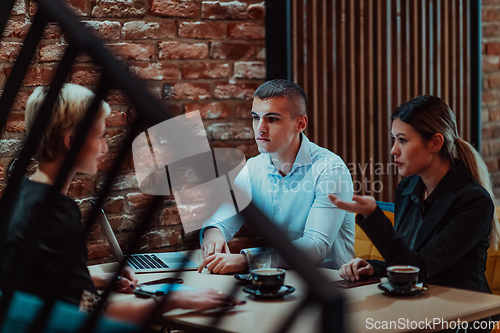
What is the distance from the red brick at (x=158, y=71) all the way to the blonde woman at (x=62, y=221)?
1576 mm

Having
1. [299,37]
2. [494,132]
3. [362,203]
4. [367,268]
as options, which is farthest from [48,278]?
[494,132]

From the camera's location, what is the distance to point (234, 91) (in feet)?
8.69

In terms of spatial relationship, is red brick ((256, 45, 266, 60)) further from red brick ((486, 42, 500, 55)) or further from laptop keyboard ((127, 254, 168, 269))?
red brick ((486, 42, 500, 55))

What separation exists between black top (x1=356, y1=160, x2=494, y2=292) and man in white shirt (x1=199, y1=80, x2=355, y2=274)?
357 millimetres

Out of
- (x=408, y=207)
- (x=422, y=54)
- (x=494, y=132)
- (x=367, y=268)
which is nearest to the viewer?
(x=367, y=268)

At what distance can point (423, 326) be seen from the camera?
3.68ft

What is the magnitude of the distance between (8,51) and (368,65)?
178 cm

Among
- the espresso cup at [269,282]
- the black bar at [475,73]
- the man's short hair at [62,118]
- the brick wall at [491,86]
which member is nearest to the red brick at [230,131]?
the espresso cup at [269,282]

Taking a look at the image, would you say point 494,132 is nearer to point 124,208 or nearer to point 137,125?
point 124,208

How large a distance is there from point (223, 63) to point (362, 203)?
4.55 ft

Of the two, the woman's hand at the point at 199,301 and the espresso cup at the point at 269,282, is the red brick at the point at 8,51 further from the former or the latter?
the woman's hand at the point at 199,301

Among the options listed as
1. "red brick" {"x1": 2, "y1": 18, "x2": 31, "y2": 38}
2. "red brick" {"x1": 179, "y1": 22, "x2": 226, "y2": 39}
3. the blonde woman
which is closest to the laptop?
the blonde woman

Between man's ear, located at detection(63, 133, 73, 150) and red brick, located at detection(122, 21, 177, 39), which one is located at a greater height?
red brick, located at detection(122, 21, 177, 39)

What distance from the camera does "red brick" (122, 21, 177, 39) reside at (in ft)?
7.99
